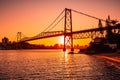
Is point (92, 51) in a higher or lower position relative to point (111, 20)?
lower

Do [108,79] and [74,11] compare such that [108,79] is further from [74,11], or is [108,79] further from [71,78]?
[74,11]

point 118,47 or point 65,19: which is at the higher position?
point 65,19

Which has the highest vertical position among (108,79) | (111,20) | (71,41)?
(111,20)

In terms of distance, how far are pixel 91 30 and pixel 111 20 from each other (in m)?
24.5

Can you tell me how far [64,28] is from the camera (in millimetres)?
135375

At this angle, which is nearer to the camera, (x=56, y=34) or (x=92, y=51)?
(x=92, y=51)

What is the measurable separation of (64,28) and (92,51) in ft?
78.9

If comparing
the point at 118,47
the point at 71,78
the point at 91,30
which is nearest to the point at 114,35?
the point at 118,47

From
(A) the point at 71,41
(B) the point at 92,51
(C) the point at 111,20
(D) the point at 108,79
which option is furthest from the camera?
(C) the point at 111,20

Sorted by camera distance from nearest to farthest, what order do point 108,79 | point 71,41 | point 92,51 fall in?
point 108,79, point 92,51, point 71,41

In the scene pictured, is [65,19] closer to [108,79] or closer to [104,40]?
[104,40]

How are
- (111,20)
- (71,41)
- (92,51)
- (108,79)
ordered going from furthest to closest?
1. (111,20)
2. (71,41)
3. (92,51)
4. (108,79)

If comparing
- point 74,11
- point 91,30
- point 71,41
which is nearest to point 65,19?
point 74,11

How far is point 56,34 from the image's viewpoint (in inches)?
5143
